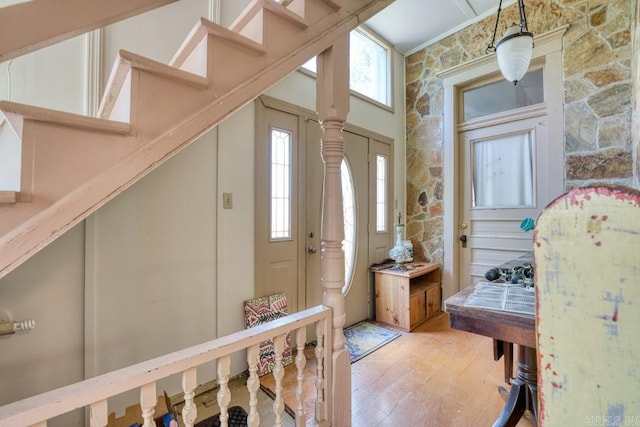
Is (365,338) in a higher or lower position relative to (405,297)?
lower

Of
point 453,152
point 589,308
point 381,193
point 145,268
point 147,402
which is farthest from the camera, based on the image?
point 381,193

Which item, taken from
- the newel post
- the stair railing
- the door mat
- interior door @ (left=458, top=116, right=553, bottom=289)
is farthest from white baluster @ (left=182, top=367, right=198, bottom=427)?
interior door @ (left=458, top=116, right=553, bottom=289)

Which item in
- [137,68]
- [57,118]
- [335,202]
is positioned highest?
[137,68]

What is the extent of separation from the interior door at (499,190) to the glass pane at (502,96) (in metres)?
0.20

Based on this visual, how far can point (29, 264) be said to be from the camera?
134 cm

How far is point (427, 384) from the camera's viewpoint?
202 centimetres

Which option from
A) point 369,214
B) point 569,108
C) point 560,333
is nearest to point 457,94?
point 569,108

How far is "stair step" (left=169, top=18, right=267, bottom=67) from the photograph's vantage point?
100 centimetres

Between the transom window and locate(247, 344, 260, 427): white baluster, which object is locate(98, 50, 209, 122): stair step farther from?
the transom window

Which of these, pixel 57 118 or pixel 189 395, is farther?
pixel 189 395

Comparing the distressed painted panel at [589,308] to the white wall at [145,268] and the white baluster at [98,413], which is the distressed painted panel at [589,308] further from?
the white wall at [145,268]

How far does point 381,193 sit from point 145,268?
8.54 ft

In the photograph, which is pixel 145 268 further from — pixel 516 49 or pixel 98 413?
pixel 516 49

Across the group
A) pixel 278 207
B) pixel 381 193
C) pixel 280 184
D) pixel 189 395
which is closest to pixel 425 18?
pixel 381 193
